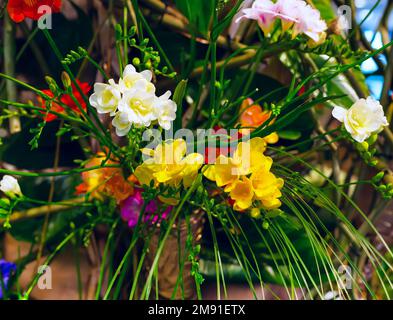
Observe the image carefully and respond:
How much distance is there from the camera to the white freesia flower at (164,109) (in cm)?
45

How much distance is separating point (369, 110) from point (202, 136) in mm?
151

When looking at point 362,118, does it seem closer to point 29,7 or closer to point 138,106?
point 138,106

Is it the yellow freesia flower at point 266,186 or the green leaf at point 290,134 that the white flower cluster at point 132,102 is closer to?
the yellow freesia flower at point 266,186

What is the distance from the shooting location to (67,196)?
2.33 ft

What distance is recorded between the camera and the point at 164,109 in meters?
0.45

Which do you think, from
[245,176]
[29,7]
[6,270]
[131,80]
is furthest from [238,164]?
[6,270]

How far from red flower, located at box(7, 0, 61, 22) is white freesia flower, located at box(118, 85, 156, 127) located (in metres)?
0.13

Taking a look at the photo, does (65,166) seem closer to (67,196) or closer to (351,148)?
(67,196)

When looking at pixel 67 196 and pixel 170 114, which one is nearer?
pixel 170 114

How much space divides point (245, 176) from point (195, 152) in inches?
2.0

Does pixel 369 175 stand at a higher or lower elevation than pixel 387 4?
lower

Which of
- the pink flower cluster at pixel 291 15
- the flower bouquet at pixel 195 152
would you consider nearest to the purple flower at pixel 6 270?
the flower bouquet at pixel 195 152

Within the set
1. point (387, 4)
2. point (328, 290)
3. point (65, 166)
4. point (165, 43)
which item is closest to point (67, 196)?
point (65, 166)

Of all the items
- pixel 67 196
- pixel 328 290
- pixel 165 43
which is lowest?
pixel 328 290
